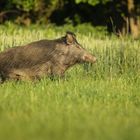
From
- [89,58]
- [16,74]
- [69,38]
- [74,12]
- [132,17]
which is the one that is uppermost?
[69,38]

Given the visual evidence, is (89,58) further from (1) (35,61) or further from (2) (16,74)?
(2) (16,74)

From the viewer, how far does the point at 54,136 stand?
18.9ft

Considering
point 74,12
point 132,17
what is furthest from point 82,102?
point 74,12

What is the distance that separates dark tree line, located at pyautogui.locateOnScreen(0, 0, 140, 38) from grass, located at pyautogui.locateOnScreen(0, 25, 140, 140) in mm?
17605

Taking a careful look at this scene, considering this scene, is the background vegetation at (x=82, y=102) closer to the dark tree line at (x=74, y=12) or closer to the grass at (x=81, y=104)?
the grass at (x=81, y=104)

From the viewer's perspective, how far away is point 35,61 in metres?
11.0

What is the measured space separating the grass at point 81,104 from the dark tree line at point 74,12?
1760 centimetres

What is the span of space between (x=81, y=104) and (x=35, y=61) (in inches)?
124

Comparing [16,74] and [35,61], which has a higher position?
[35,61]

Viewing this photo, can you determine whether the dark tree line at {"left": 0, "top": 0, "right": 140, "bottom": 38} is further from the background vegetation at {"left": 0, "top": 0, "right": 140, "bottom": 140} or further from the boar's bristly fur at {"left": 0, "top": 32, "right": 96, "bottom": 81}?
the boar's bristly fur at {"left": 0, "top": 32, "right": 96, "bottom": 81}

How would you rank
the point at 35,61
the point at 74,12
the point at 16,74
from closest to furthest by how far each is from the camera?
the point at 16,74 → the point at 35,61 → the point at 74,12

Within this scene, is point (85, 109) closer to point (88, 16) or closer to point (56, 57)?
point (56, 57)

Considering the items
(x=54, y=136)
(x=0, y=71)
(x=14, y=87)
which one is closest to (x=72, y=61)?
(x=0, y=71)

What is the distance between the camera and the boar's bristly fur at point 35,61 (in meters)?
10.9
